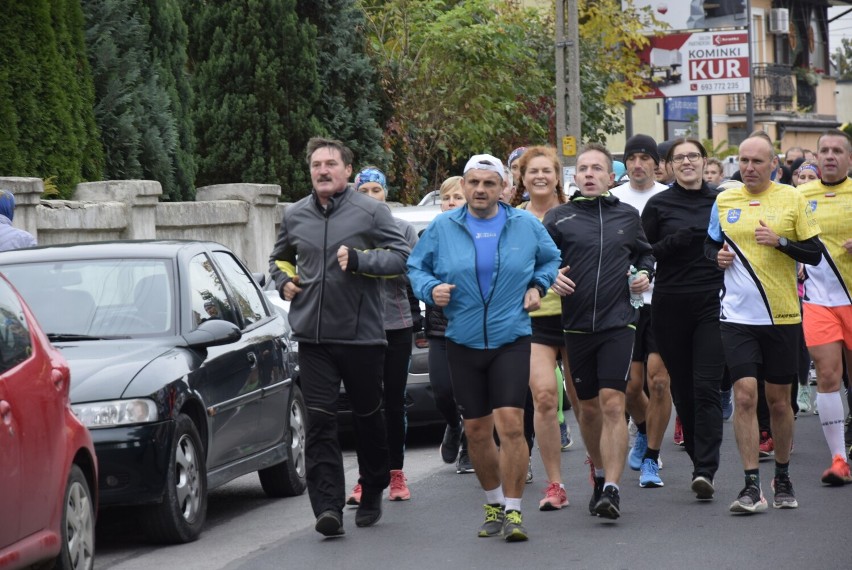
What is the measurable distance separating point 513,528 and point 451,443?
294 centimetres

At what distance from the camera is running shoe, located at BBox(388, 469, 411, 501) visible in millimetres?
10148

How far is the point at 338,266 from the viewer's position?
8883 millimetres

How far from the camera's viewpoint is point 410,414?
1266cm

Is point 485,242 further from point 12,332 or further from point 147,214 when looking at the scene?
point 147,214

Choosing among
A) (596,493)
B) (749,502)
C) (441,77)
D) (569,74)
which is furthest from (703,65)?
(749,502)

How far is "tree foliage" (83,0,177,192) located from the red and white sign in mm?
24543

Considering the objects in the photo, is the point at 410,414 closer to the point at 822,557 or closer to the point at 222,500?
the point at 222,500

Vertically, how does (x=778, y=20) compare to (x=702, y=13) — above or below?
above

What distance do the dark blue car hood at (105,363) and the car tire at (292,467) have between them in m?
1.79

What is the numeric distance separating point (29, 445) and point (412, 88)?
23686 mm

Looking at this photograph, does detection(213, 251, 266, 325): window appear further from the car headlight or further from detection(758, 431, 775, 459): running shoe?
detection(758, 431, 775, 459): running shoe

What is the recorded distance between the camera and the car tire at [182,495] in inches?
336

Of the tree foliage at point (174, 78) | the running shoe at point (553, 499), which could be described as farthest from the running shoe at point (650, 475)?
the tree foliage at point (174, 78)

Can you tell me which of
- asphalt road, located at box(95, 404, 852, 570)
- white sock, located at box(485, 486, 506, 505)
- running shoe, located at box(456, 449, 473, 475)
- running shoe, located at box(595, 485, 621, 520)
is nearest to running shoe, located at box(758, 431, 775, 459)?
asphalt road, located at box(95, 404, 852, 570)
